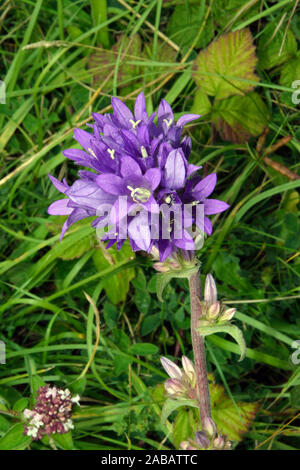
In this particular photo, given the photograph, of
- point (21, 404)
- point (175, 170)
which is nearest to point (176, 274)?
point (175, 170)

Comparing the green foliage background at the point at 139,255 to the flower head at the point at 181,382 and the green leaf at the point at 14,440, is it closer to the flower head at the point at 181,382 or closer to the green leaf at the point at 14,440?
the green leaf at the point at 14,440

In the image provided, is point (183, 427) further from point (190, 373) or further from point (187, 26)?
point (187, 26)

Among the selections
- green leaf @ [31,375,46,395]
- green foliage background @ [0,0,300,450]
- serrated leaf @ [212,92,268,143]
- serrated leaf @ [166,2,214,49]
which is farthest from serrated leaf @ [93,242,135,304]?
serrated leaf @ [166,2,214,49]

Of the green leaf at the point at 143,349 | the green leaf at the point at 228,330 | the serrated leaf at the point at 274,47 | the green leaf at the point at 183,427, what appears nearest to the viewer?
the green leaf at the point at 228,330

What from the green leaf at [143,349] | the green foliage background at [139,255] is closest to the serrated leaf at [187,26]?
the green foliage background at [139,255]

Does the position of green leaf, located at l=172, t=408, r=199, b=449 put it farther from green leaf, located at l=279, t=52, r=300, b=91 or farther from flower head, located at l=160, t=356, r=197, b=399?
green leaf, located at l=279, t=52, r=300, b=91

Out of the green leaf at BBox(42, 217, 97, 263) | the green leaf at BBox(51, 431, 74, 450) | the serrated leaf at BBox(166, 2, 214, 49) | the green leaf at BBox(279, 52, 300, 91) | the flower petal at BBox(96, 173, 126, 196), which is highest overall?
the serrated leaf at BBox(166, 2, 214, 49)
